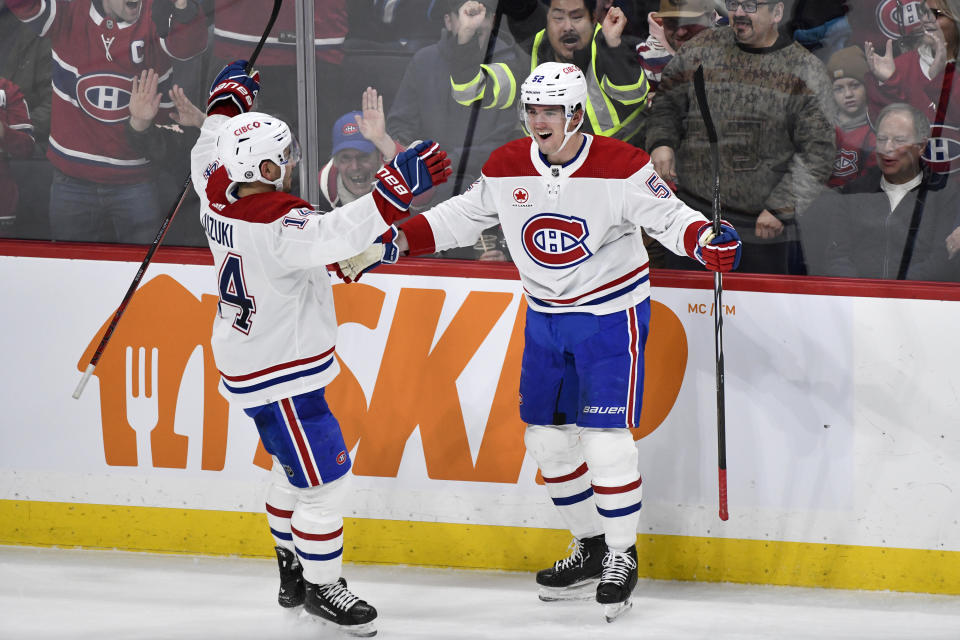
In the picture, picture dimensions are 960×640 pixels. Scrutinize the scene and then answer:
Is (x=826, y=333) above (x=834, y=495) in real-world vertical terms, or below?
above

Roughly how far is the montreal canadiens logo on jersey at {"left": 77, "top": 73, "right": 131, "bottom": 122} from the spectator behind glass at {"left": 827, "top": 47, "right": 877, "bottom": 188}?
90.4 inches

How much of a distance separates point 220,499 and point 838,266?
214 cm

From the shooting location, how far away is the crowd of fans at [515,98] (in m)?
3.46

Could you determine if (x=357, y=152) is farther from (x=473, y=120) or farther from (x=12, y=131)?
(x=12, y=131)

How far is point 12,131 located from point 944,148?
3.04 meters

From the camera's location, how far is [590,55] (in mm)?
3600

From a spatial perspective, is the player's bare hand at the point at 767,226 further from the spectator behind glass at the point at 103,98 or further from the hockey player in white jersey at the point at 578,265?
the spectator behind glass at the point at 103,98

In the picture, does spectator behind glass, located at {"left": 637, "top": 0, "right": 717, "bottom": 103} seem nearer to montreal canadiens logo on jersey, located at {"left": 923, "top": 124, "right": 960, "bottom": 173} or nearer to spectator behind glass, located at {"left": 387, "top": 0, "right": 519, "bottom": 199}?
spectator behind glass, located at {"left": 387, "top": 0, "right": 519, "bottom": 199}

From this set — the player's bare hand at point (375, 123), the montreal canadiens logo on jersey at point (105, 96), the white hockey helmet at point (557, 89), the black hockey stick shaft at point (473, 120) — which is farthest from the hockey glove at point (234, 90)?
the white hockey helmet at point (557, 89)

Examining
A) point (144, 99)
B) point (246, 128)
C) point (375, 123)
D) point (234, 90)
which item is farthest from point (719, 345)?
point (144, 99)

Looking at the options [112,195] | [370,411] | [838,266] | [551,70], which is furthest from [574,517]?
[112,195]

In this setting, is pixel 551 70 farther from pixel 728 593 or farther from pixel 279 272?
pixel 728 593

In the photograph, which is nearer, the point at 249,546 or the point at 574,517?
the point at 574,517

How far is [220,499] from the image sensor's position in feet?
12.6
